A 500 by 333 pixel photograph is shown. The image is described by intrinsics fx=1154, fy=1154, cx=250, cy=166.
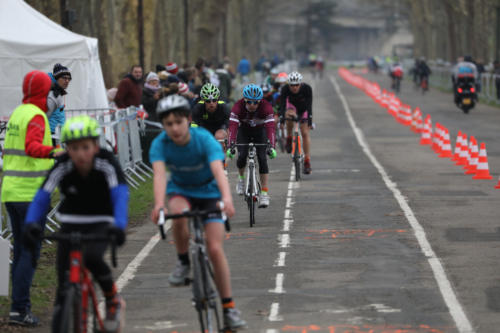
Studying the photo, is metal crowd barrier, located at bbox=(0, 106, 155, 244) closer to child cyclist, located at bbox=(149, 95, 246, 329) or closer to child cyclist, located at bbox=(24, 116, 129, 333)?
child cyclist, located at bbox=(149, 95, 246, 329)

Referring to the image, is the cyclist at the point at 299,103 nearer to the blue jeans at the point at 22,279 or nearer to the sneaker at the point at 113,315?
the blue jeans at the point at 22,279

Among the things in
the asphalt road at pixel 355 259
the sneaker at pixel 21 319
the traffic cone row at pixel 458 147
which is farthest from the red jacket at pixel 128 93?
the sneaker at pixel 21 319

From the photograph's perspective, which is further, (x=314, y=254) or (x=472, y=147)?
(x=472, y=147)

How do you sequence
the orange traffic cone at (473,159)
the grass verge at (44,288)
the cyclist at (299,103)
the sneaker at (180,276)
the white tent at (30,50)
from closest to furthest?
1. the sneaker at (180,276)
2. the grass verge at (44,288)
3. the cyclist at (299,103)
4. the white tent at (30,50)
5. the orange traffic cone at (473,159)

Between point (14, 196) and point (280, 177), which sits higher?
point (14, 196)

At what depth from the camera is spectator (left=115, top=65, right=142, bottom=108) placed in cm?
2447

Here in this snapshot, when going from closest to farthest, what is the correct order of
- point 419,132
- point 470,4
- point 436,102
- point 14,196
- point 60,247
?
point 60,247
point 14,196
point 419,132
point 436,102
point 470,4

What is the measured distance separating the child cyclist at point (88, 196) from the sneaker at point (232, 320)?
995 mm

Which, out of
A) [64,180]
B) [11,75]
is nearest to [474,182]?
[11,75]

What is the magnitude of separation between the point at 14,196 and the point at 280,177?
12.1m

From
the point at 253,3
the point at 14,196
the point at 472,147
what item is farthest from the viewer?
the point at 253,3

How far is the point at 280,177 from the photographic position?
70.9 feet

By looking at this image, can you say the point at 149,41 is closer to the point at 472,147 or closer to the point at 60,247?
the point at 472,147

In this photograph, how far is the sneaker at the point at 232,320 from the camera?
8.38 meters
